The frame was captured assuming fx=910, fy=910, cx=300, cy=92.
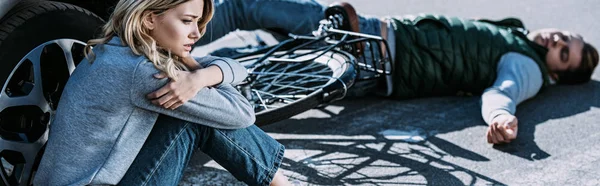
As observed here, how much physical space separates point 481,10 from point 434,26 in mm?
1884

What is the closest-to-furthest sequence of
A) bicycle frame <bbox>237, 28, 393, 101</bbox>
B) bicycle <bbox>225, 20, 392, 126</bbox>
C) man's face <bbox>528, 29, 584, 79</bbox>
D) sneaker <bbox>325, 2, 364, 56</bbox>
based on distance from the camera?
bicycle <bbox>225, 20, 392, 126</bbox>
bicycle frame <bbox>237, 28, 393, 101</bbox>
sneaker <bbox>325, 2, 364, 56</bbox>
man's face <bbox>528, 29, 584, 79</bbox>

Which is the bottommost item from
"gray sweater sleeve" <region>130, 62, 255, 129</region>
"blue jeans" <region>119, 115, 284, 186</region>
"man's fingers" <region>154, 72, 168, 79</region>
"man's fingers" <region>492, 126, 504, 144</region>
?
"man's fingers" <region>492, 126, 504, 144</region>

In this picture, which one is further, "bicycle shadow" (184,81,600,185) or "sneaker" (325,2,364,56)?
"sneaker" (325,2,364,56)

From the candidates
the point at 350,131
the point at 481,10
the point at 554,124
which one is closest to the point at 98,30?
the point at 350,131

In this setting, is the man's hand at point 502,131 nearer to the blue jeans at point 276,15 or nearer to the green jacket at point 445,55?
the green jacket at point 445,55

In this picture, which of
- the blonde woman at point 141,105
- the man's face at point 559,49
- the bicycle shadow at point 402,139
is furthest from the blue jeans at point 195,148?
the man's face at point 559,49

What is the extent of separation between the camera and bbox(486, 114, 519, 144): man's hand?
12.4ft

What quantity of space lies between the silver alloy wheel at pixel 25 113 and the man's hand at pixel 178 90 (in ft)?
1.77

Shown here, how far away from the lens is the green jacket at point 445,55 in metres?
4.43

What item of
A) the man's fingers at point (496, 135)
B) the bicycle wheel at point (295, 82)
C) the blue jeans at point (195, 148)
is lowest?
the man's fingers at point (496, 135)

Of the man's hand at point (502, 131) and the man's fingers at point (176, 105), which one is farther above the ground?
the man's fingers at point (176, 105)

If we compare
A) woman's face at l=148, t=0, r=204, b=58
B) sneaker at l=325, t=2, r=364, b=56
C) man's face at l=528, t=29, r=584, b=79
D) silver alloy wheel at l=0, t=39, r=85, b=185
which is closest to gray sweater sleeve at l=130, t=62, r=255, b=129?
woman's face at l=148, t=0, r=204, b=58

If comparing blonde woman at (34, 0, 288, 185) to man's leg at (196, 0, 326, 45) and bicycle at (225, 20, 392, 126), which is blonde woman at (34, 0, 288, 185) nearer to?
bicycle at (225, 20, 392, 126)

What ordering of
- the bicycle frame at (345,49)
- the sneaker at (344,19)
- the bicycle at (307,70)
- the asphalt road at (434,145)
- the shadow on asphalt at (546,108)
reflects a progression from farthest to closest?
the sneaker at (344,19) < the bicycle frame at (345,49) < the shadow on asphalt at (546,108) < the bicycle at (307,70) < the asphalt road at (434,145)
